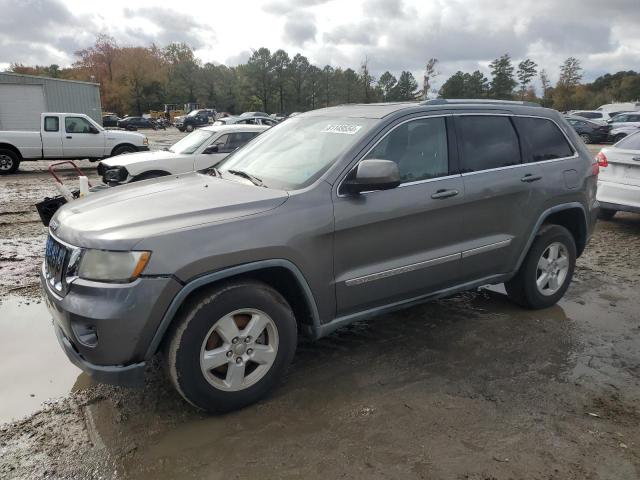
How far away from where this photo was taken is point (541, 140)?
14.9 ft

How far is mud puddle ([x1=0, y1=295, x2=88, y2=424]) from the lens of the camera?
3299 mm

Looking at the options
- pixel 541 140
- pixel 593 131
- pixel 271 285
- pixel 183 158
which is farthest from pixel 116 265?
pixel 593 131

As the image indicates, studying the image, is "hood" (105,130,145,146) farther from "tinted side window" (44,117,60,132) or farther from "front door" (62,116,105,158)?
"tinted side window" (44,117,60,132)

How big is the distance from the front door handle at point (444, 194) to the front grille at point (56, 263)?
244cm

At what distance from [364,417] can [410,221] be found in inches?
53.2

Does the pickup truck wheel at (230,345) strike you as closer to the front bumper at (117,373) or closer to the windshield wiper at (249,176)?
the front bumper at (117,373)

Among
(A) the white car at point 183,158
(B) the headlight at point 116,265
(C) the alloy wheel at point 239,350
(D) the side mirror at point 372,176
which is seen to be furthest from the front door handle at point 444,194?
(A) the white car at point 183,158

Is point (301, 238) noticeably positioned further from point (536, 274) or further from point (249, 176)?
point (536, 274)

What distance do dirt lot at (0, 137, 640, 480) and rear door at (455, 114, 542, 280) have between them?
2.21ft

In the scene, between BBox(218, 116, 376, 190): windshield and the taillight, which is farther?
the taillight

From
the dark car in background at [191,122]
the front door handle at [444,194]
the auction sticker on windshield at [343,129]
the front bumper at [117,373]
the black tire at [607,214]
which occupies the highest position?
the dark car in background at [191,122]

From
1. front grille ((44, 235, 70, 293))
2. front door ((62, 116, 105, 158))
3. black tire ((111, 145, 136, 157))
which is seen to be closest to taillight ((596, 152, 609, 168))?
front grille ((44, 235, 70, 293))

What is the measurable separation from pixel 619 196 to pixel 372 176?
227 inches

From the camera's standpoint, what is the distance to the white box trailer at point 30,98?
2844 centimetres
